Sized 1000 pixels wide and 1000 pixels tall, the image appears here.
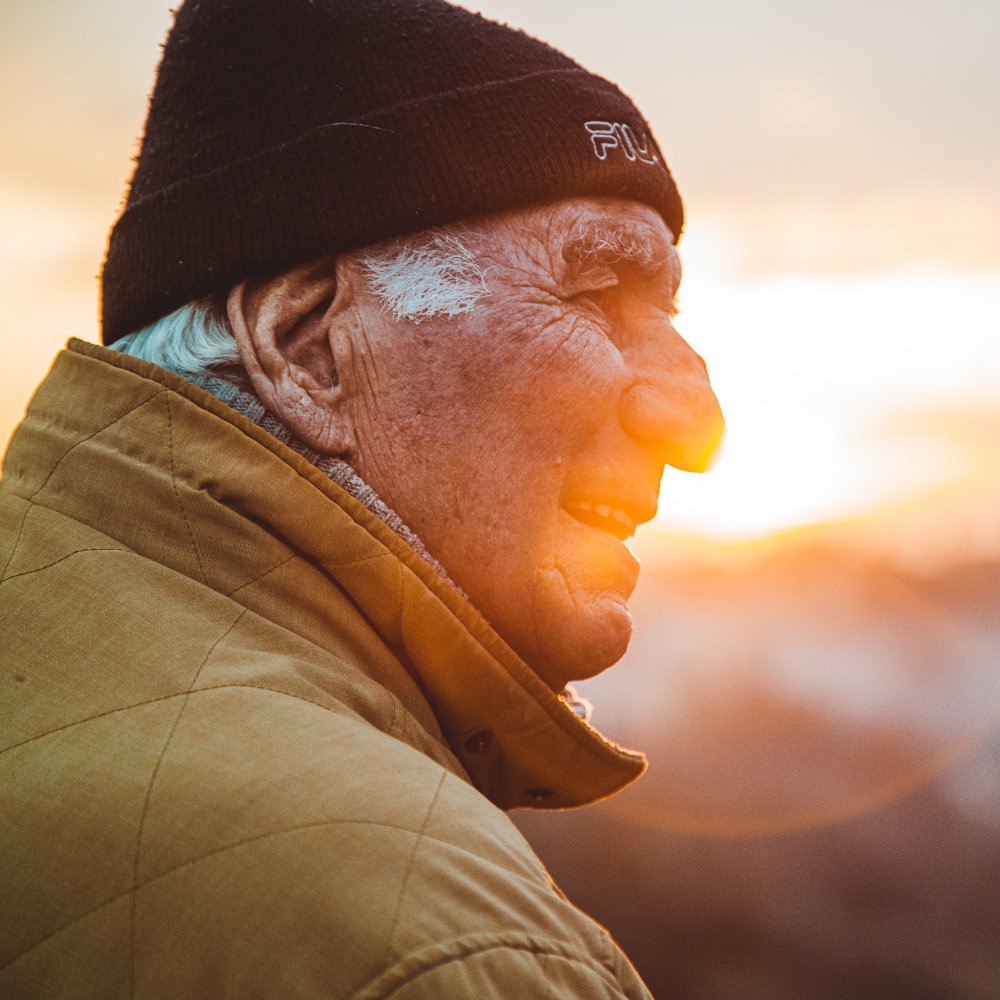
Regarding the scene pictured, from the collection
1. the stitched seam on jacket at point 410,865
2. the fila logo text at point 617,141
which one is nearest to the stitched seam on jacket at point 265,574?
the stitched seam on jacket at point 410,865

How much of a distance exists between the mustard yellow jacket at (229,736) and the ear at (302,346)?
436 mm

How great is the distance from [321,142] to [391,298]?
0.44 meters

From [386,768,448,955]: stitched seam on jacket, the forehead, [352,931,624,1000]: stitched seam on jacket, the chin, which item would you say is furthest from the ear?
[352,931,624,1000]: stitched seam on jacket

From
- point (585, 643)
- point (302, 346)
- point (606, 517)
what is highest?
point (302, 346)

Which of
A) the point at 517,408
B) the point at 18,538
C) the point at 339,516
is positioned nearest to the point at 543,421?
the point at 517,408

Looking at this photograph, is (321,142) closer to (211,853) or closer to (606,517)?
(606,517)

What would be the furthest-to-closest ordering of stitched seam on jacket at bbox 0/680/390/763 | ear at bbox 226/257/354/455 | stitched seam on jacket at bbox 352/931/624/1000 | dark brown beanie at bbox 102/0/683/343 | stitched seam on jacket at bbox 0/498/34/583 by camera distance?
dark brown beanie at bbox 102/0/683/343, ear at bbox 226/257/354/455, stitched seam on jacket at bbox 0/498/34/583, stitched seam on jacket at bbox 0/680/390/763, stitched seam on jacket at bbox 352/931/624/1000

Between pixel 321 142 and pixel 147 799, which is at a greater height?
pixel 321 142

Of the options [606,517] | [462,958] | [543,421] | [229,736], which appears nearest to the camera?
[462,958]

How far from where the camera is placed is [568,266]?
2.35 metres

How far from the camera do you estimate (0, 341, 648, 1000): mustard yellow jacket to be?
896 mm

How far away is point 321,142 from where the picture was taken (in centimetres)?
214

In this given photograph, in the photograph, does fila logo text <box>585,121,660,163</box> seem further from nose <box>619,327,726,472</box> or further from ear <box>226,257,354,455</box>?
ear <box>226,257,354,455</box>

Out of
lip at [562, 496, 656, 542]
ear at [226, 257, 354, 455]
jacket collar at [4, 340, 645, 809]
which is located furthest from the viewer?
lip at [562, 496, 656, 542]
